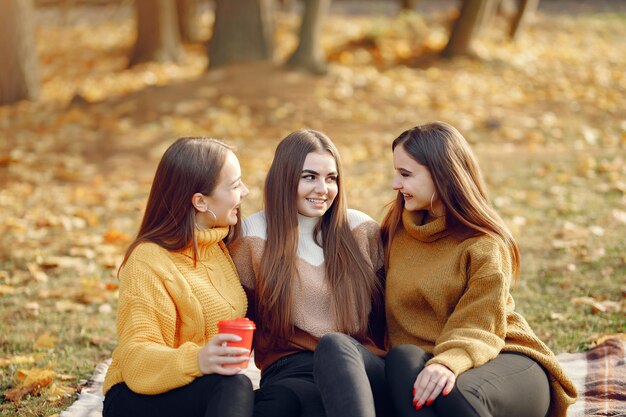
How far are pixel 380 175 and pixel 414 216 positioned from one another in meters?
4.67

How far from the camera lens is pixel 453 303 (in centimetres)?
330

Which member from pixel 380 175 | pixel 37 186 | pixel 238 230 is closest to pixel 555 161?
pixel 380 175

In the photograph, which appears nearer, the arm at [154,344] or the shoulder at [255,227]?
the arm at [154,344]

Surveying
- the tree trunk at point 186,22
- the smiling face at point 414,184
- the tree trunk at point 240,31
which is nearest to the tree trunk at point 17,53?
the tree trunk at point 240,31

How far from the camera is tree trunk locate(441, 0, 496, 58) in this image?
13297 millimetres

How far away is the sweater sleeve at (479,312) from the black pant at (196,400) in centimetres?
67

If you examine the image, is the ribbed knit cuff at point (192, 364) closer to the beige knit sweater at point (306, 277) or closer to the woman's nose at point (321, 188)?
the beige knit sweater at point (306, 277)

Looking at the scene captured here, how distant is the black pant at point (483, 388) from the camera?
2.83m

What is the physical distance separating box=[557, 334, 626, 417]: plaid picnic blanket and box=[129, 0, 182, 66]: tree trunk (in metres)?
11.3

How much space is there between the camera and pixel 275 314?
336 cm

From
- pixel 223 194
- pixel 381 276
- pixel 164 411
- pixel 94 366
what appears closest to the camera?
pixel 164 411

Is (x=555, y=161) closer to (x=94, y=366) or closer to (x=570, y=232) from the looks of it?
(x=570, y=232)

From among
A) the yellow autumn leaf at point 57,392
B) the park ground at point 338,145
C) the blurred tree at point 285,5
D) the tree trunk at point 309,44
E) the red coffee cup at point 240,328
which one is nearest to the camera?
the red coffee cup at point 240,328

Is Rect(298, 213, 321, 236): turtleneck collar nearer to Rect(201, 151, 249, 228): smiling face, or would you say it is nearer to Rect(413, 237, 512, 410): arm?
Rect(201, 151, 249, 228): smiling face
